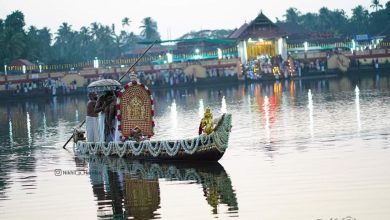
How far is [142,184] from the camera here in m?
19.0

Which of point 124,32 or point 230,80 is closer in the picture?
point 230,80

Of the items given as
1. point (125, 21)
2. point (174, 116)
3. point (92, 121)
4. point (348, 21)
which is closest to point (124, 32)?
point (125, 21)

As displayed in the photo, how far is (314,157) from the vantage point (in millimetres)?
21141

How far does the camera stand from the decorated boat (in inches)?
811

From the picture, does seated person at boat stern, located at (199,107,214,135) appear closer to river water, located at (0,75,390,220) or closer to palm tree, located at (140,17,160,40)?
river water, located at (0,75,390,220)

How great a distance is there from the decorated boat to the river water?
32cm

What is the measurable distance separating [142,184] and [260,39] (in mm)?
63020

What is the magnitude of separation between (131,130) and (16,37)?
194ft

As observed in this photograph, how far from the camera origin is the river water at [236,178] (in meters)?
15.2

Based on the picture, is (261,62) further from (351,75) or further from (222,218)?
(222,218)

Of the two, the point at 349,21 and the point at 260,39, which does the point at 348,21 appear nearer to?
the point at 349,21

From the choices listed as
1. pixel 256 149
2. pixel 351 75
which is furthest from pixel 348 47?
pixel 256 149

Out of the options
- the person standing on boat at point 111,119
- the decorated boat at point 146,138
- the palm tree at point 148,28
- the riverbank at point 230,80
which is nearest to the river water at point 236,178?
the decorated boat at point 146,138

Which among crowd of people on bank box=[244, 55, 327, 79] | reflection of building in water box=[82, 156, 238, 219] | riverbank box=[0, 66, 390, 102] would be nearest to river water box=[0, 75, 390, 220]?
reflection of building in water box=[82, 156, 238, 219]
